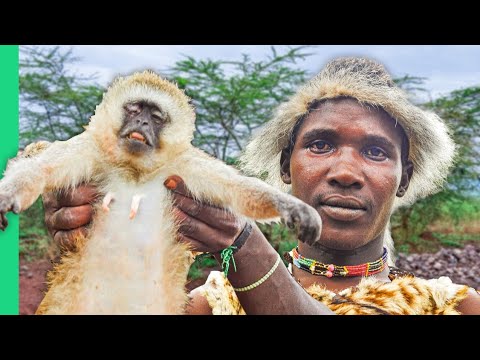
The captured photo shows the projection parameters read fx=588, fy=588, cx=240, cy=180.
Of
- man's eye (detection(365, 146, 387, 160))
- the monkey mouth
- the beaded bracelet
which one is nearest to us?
the monkey mouth

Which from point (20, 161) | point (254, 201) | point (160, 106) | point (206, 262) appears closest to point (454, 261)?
point (206, 262)

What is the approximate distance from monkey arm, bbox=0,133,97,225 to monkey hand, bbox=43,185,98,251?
0.04 m

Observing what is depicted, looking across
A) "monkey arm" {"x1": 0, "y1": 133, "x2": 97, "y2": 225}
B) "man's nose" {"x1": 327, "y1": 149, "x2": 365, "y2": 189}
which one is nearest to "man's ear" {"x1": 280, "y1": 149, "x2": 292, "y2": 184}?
"man's nose" {"x1": 327, "y1": 149, "x2": 365, "y2": 189}

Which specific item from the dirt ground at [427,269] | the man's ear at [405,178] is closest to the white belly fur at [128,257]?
the dirt ground at [427,269]

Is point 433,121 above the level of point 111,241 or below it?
above

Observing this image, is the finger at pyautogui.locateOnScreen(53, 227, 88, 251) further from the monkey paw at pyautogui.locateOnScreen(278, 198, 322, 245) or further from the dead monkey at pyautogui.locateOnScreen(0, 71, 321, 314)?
the monkey paw at pyautogui.locateOnScreen(278, 198, 322, 245)

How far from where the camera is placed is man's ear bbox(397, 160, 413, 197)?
250cm

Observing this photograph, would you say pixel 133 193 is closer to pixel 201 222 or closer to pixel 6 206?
pixel 201 222

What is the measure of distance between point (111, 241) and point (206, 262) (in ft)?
4.20

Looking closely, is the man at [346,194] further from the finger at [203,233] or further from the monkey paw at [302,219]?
the monkey paw at [302,219]

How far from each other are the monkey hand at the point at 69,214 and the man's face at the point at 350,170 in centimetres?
87

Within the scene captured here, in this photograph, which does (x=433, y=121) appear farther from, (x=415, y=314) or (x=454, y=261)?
(x=454, y=261)

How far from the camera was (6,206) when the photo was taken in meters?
1.82

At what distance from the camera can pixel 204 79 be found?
10.2 feet
